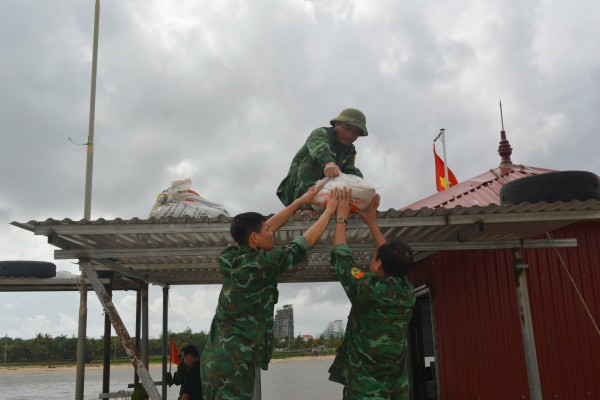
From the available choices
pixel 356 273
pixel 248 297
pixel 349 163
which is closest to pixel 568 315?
pixel 349 163

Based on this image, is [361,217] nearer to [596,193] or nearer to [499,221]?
[499,221]

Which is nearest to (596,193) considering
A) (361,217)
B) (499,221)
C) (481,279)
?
(499,221)

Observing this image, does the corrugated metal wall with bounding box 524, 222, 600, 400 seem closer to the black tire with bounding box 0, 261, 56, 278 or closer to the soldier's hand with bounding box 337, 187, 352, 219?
the soldier's hand with bounding box 337, 187, 352, 219

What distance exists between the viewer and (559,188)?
19.9ft

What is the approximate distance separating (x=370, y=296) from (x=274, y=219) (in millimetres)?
1008

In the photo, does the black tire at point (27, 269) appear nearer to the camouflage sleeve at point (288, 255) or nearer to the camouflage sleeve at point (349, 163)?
the camouflage sleeve at point (349, 163)

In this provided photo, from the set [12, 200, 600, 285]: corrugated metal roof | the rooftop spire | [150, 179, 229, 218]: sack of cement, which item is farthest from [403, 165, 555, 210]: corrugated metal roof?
[150, 179, 229, 218]: sack of cement

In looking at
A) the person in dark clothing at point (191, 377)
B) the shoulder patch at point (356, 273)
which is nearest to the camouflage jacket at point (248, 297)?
the shoulder patch at point (356, 273)

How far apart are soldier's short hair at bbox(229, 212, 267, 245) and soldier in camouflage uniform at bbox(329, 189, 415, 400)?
0.61 metres

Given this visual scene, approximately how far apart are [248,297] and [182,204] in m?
2.19

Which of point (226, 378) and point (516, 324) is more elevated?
point (516, 324)

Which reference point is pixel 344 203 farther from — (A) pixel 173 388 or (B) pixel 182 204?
(A) pixel 173 388

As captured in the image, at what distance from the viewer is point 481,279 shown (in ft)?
25.6

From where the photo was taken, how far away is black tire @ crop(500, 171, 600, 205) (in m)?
6.00
